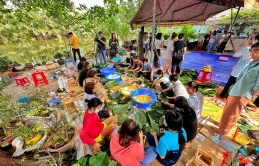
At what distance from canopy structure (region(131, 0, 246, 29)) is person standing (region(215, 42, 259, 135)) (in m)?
2.30

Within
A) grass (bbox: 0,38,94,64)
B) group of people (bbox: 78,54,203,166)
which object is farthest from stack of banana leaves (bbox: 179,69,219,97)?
grass (bbox: 0,38,94,64)

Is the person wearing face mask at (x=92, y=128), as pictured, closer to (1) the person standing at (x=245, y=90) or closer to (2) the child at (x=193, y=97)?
(2) the child at (x=193, y=97)

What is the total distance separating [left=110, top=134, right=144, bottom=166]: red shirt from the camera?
4.47ft

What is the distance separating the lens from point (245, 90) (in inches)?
71.9

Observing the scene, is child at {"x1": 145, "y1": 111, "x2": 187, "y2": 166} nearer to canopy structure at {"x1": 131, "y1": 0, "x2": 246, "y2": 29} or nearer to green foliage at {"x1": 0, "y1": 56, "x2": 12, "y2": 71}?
canopy structure at {"x1": 131, "y1": 0, "x2": 246, "y2": 29}

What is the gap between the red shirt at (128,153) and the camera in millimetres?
1363

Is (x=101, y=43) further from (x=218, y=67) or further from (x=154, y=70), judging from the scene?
(x=218, y=67)

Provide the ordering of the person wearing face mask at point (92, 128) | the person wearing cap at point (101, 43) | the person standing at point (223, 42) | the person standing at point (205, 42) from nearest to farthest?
the person wearing face mask at point (92, 128)
the person wearing cap at point (101, 43)
the person standing at point (223, 42)
the person standing at point (205, 42)

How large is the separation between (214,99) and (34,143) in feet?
14.1

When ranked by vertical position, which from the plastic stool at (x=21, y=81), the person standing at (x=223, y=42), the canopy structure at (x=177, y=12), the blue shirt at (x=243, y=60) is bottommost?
the plastic stool at (x=21, y=81)

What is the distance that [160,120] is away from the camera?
7.96ft

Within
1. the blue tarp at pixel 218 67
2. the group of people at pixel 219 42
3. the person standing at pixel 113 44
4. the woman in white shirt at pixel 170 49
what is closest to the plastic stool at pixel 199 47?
the group of people at pixel 219 42

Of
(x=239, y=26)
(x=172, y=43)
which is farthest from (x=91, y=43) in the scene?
(x=239, y=26)

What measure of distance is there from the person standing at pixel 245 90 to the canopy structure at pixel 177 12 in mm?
2296
